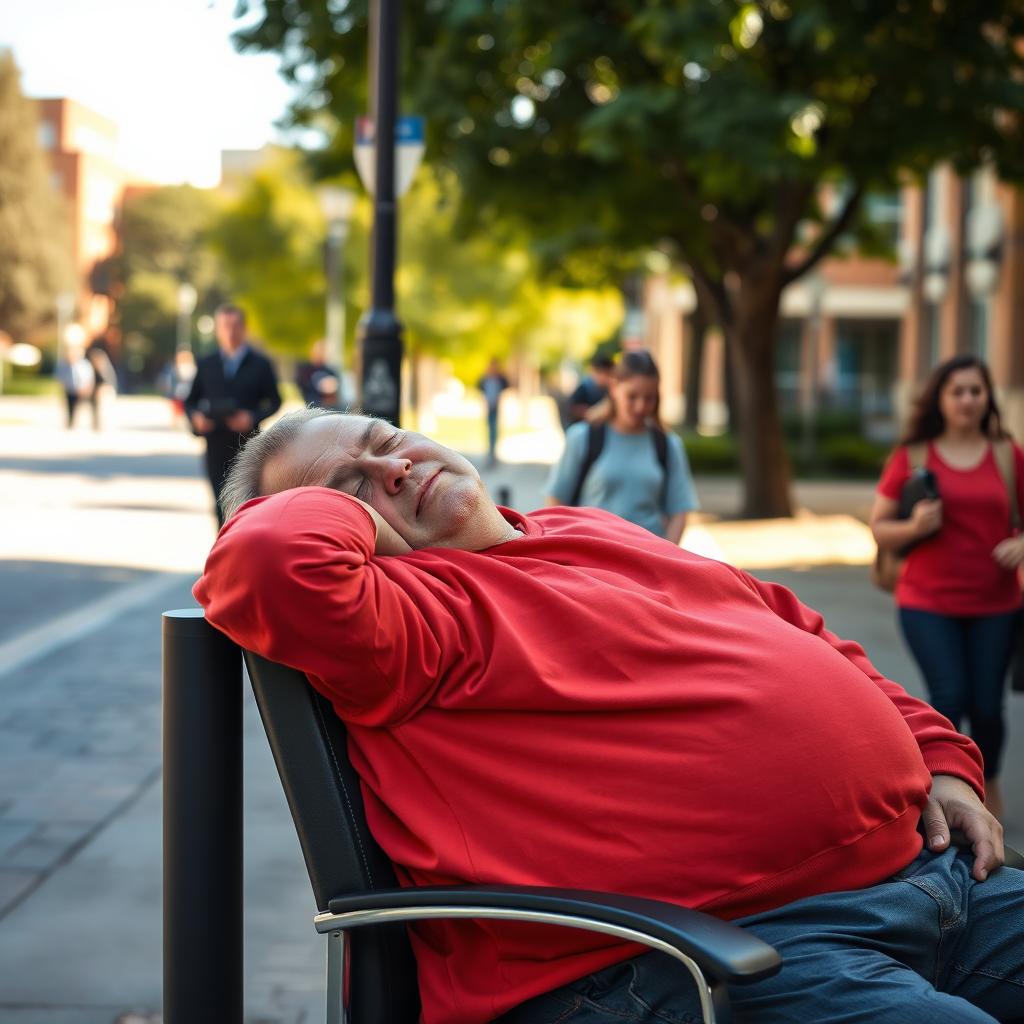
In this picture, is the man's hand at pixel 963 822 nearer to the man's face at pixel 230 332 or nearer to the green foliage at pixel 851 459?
the man's face at pixel 230 332

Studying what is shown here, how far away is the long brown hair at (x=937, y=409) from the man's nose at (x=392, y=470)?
3.75m

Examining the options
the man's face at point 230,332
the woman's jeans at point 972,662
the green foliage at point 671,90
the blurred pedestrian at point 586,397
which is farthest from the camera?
the blurred pedestrian at point 586,397

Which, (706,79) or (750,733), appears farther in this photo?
(706,79)

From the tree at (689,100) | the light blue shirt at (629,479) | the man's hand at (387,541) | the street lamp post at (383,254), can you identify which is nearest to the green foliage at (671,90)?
the tree at (689,100)

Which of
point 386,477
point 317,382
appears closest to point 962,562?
point 386,477

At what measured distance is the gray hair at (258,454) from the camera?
2623mm

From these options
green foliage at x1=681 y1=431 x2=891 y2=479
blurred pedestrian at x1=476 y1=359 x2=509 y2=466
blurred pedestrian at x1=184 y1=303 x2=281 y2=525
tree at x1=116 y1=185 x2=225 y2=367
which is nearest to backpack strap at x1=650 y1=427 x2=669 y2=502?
blurred pedestrian at x1=184 y1=303 x2=281 y2=525

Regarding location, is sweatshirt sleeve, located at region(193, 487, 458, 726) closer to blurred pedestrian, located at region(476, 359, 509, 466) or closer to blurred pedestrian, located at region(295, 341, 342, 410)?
blurred pedestrian, located at region(295, 341, 342, 410)

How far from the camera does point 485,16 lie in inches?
515

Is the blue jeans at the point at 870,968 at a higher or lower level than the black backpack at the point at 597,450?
lower

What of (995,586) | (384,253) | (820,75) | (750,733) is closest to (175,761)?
(750,733)

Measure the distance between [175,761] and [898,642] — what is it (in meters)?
7.78

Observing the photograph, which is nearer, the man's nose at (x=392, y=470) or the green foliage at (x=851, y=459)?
the man's nose at (x=392, y=470)

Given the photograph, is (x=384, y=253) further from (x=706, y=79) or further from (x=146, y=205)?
(x=146, y=205)
